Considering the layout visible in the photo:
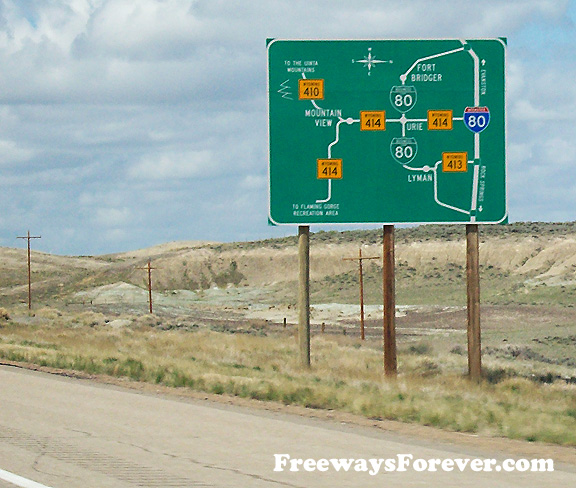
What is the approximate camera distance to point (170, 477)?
908cm

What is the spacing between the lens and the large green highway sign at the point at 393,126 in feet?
69.5

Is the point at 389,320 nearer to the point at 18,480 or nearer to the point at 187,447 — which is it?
the point at 187,447

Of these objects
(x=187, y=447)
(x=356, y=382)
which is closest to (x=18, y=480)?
(x=187, y=447)

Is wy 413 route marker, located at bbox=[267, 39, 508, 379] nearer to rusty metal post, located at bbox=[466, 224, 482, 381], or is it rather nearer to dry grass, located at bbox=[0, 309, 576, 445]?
rusty metal post, located at bbox=[466, 224, 482, 381]

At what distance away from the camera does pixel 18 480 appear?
29.2ft

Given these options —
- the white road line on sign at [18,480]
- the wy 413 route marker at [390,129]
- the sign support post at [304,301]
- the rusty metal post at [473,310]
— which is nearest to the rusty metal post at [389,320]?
the wy 413 route marker at [390,129]

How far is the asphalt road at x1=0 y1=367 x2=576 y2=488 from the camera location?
901 centimetres

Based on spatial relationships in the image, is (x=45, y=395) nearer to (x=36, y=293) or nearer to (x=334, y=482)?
(x=334, y=482)

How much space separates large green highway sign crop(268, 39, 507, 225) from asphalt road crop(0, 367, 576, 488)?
7.63 metres

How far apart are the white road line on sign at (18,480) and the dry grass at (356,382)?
6.01 metres

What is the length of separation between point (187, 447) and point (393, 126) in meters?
12.1

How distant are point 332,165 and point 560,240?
99.4 m

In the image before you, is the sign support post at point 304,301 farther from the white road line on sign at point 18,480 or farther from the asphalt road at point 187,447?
the white road line on sign at point 18,480

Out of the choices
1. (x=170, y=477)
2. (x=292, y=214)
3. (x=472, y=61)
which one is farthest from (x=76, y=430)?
(x=472, y=61)
